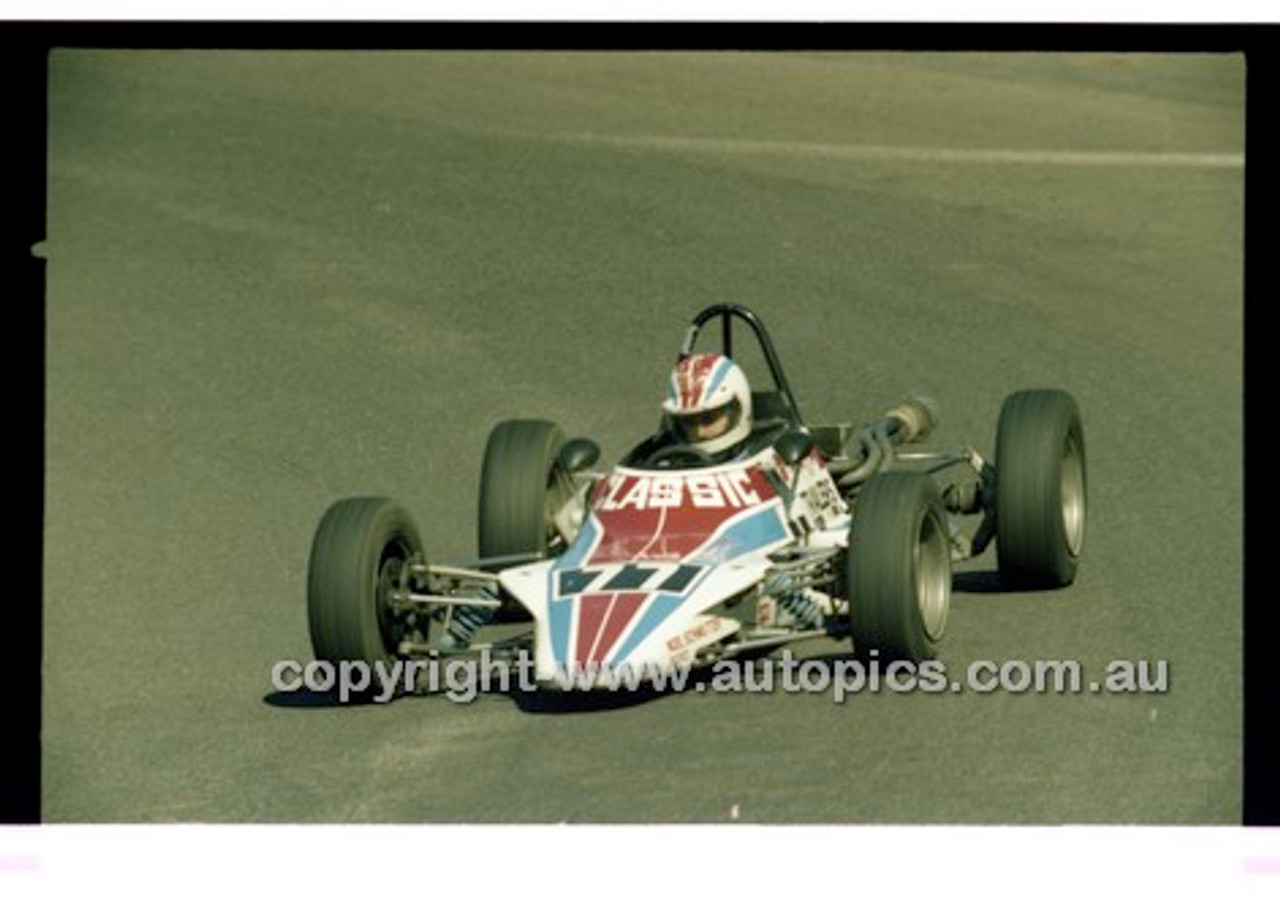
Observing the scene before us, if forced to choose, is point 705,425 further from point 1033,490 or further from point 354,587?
point 354,587

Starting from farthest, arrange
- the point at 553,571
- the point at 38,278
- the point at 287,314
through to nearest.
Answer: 1. the point at 287,314
2. the point at 553,571
3. the point at 38,278

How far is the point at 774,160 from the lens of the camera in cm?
3169

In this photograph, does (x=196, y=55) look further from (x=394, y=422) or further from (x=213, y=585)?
(x=213, y=585)

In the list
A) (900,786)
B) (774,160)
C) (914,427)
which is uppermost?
(774,160)

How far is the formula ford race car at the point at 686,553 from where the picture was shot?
603 inches

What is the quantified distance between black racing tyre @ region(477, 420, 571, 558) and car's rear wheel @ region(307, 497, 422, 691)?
1.27 m

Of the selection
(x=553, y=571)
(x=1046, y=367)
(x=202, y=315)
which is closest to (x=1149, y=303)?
(x=1046, y=367)

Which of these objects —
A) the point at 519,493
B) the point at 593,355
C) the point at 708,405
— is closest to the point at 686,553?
the point at 708,405

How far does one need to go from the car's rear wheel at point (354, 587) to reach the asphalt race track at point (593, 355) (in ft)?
1.05

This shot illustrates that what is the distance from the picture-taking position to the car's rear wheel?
51.2 ft

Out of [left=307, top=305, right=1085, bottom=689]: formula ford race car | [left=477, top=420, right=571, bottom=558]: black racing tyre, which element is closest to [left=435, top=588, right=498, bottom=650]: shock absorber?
[left=307, top=305, right=1085, bottom=689]: formula ford race car

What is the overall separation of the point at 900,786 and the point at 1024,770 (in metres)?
0.62

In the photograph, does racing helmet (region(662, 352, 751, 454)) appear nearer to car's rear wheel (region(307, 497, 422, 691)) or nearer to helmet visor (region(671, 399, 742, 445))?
helmet visor (region(671, 399, 742, 445))

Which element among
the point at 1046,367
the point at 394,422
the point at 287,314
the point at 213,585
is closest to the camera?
the point at 213,585
